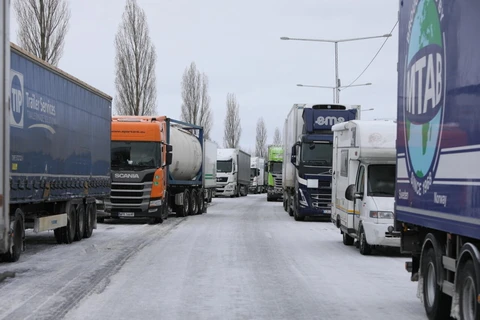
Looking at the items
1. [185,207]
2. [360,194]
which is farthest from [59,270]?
[185,207]

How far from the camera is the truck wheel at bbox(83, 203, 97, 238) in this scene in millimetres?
20519

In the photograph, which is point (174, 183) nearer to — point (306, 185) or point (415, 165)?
→ point (306, 185)

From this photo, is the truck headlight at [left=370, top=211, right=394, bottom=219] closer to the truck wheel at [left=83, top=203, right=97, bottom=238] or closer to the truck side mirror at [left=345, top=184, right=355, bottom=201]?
the truck side mirror at [left=345, top=184, right=355, bottom=201]

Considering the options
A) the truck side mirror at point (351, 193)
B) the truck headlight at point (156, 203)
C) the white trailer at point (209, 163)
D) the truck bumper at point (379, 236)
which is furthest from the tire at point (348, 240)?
the white trailer at point (209, 163)

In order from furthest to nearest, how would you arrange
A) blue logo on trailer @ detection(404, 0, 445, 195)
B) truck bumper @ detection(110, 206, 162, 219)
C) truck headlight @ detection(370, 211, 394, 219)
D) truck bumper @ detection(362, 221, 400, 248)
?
truck bumper @ detection(110, 206, 162, 219)
truck headlight @ detection(370, 211, 394, 219)
truck bumper @ detection(362, 221, 400, 248)
blue logo on trailer @ detection(404, 0, 445, 195)

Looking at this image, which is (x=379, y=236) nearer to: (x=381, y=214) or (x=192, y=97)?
(x=381, y=214)

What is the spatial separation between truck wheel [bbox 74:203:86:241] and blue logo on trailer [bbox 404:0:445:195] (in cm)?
1185

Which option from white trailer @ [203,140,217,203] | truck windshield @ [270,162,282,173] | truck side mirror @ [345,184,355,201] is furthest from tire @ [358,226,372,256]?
truck windshield @ [270,162,282,173]

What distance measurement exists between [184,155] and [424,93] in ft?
80.2

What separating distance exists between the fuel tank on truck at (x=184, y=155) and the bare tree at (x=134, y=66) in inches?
716

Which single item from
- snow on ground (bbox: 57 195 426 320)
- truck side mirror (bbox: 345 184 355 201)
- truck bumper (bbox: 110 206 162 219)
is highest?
truck side mirror (bbox: 345 184 355 201)

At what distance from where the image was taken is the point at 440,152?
7.73 m

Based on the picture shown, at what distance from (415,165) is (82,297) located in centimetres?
457

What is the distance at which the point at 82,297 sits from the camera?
33.5ft
